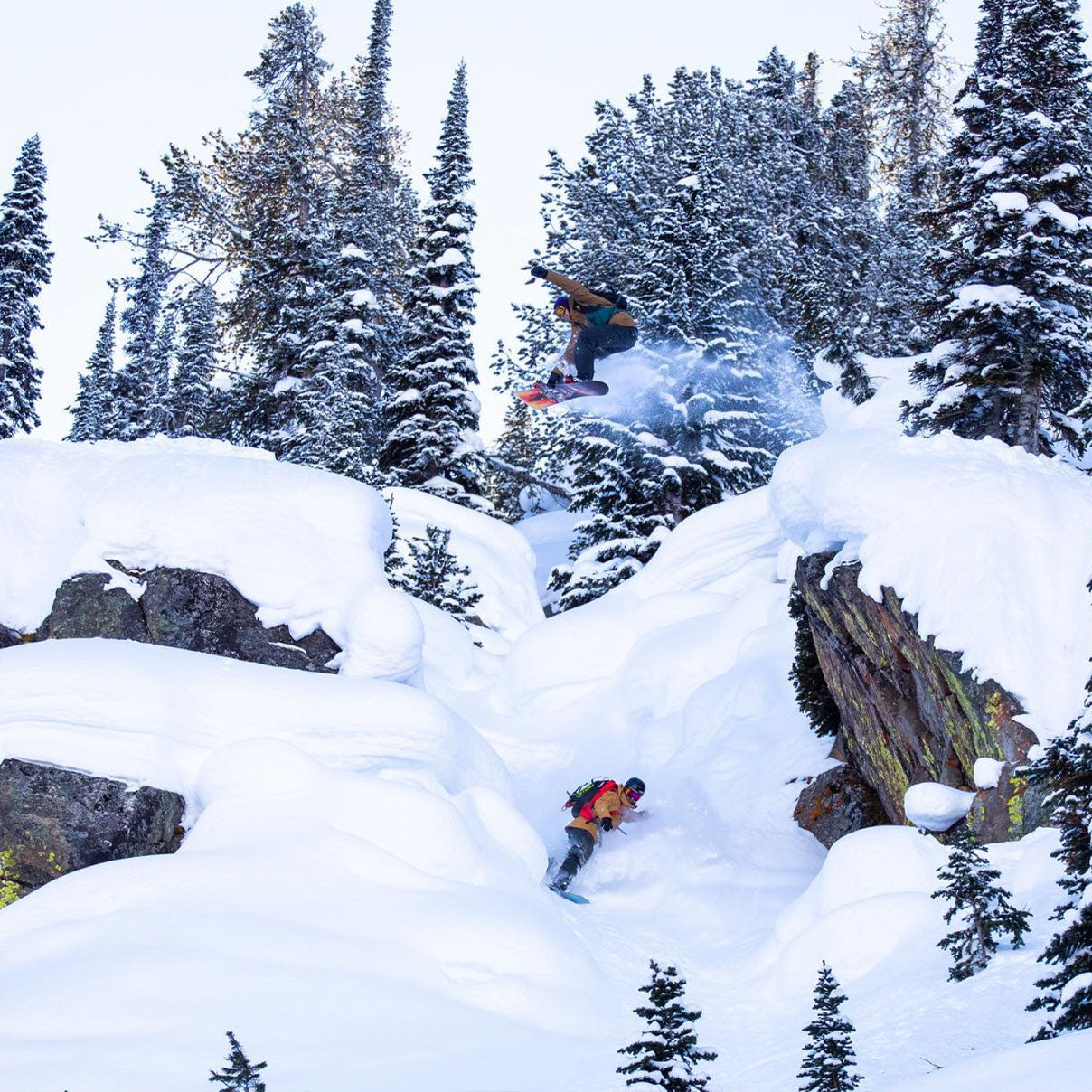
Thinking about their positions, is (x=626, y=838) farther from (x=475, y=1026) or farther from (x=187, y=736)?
(x=475, y=1026)

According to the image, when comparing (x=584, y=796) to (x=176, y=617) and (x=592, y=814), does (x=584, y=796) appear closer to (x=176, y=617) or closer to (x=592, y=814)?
(x=592, y=814)

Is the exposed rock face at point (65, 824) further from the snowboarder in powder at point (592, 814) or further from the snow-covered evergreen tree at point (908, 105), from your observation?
the snow-covered evergreen tree at point (908, 105)

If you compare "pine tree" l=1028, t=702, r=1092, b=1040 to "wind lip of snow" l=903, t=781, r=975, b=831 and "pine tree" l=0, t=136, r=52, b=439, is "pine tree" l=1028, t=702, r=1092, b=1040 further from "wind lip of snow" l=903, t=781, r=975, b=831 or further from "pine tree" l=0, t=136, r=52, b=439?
"pine tree" l=0, t=136, r=52, b=439

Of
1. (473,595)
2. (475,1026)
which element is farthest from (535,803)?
(475,1026)

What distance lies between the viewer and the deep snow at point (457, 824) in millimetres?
5703

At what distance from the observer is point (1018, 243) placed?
16.4 meters

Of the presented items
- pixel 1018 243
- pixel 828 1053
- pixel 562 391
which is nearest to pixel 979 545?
pixel 828 1053

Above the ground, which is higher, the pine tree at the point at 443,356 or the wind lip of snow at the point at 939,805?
the pine tree at the point at 443,356

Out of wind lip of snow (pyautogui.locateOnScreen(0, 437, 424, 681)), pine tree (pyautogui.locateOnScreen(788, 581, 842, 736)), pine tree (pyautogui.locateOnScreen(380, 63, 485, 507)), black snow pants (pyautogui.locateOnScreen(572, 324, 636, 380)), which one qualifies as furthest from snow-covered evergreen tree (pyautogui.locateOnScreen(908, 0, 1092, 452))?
pine tree (pyautogui.locateOnScreen(380, 63, 485, 507))

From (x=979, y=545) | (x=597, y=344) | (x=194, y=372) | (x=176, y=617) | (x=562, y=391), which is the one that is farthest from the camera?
(x=194, y=372)

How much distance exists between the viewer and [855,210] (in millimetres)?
35688

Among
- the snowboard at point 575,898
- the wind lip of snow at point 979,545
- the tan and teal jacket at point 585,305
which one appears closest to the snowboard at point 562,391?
the tan and teal jacket at point 585,305

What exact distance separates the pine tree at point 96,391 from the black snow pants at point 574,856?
34790 millimetres

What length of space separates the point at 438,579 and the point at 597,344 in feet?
21.0
